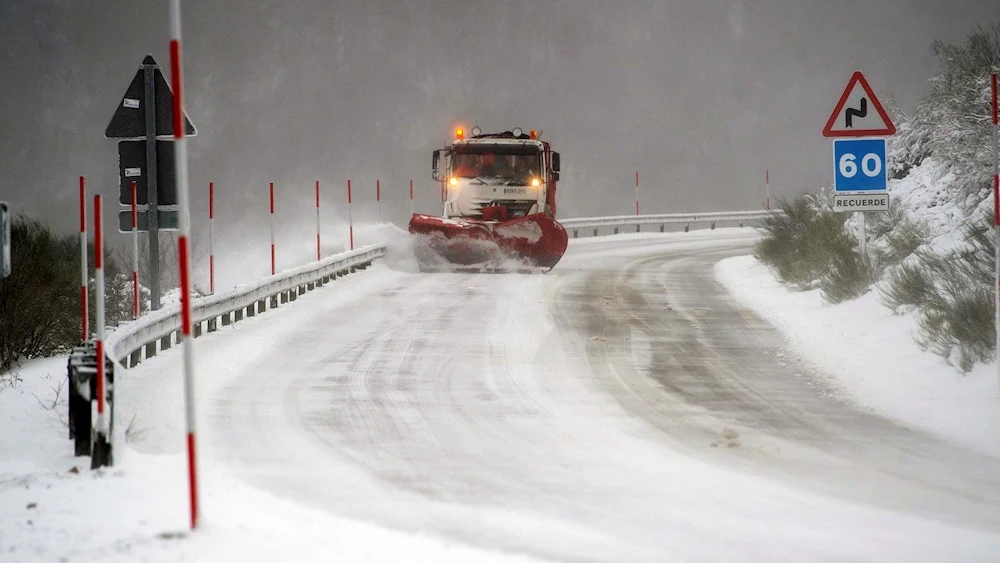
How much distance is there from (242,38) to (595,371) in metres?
183

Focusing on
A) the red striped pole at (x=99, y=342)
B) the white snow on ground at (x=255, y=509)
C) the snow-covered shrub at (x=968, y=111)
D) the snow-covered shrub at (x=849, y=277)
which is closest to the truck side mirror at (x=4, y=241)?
the red striped pole at (x=99, y=342)

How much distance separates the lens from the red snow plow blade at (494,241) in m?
21.5

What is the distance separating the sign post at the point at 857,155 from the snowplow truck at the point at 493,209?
8181 millimetres

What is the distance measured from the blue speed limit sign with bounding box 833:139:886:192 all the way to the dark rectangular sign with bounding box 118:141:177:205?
23.7ft

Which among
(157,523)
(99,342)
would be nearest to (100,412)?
(99,342)

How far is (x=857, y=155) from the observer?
44.6 ft

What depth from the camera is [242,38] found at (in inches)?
7333

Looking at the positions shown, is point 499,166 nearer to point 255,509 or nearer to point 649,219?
point 255,509

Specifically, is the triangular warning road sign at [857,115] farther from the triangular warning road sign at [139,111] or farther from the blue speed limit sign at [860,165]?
the triangular warning road sign at [139,111]

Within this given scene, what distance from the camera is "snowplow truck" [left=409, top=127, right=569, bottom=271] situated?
70.6ft

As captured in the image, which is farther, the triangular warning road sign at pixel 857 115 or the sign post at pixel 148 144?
the sign post at pixel 148 144

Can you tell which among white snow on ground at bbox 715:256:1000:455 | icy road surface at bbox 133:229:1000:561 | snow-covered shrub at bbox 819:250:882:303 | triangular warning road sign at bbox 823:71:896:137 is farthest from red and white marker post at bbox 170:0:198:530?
snow-covered shrub at bbox 819:250:882:303

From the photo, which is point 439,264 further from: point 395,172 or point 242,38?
point 242,38

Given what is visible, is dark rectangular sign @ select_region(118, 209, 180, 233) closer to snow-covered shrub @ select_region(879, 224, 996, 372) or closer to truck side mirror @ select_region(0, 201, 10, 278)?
truck side mirror @ select_region(0, 201, 10, 278)
